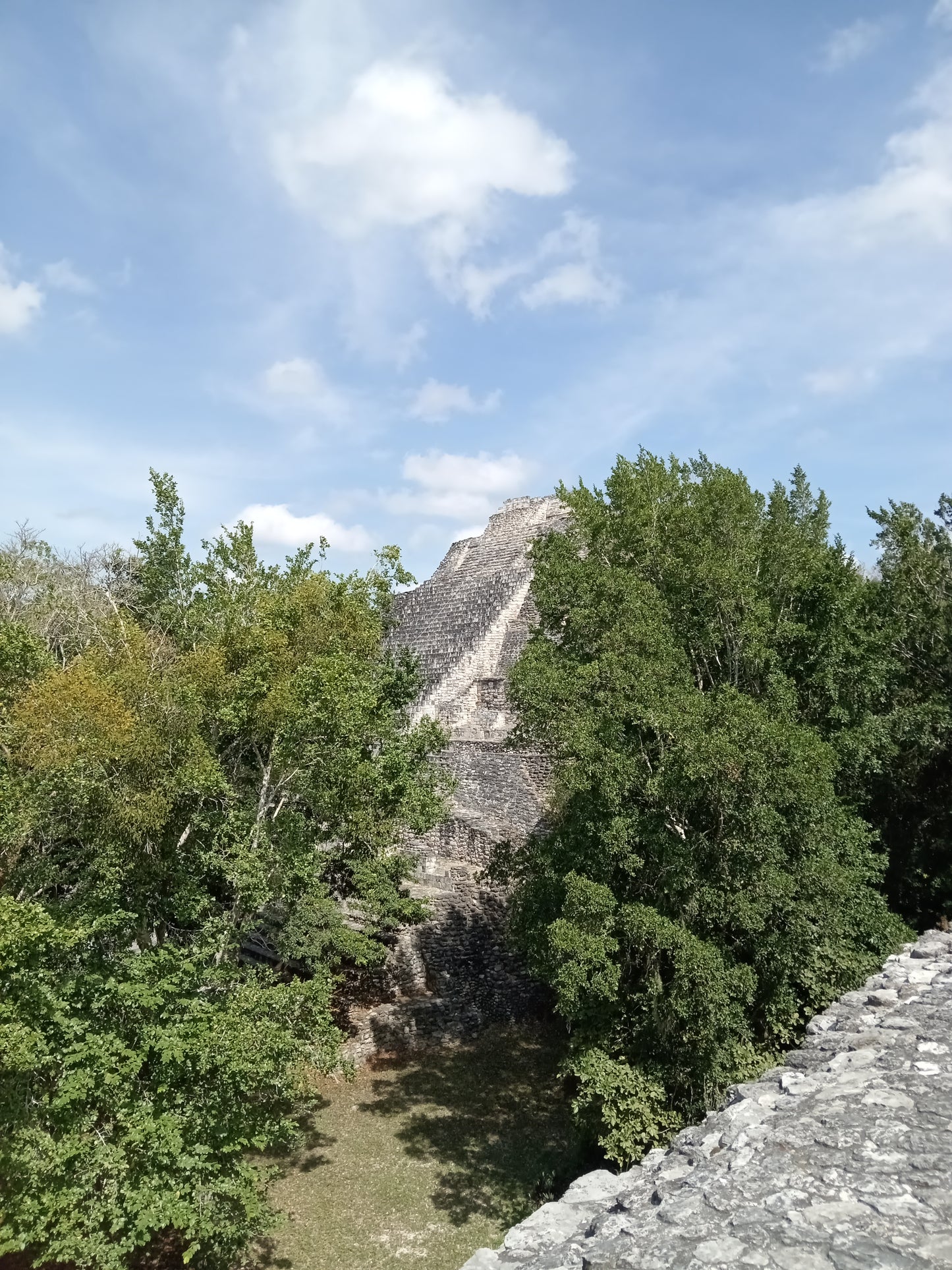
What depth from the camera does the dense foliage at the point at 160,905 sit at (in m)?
7.22

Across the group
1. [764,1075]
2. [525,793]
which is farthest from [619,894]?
[525,793]

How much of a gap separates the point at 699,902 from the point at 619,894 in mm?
948

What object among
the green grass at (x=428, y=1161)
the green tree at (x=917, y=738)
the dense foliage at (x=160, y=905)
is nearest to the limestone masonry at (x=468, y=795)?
the green grass at (x=428, y=1161)

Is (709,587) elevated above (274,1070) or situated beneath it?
elevated above

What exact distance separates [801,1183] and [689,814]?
594 cm

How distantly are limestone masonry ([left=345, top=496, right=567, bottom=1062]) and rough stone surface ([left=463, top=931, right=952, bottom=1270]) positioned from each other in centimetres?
847

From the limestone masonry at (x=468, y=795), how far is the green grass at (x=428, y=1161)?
82 cm

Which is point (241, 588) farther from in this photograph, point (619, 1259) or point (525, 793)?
point (619, 1259)

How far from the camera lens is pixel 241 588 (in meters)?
12.6

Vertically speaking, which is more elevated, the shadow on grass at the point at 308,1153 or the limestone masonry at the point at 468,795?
the limestone masonry at the point at 468,795

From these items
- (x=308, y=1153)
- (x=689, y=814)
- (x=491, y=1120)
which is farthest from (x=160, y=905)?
(x=491, y=1120)

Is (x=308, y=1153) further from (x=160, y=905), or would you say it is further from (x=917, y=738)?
(x=917, y=738)

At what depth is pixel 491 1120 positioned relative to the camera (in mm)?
12094

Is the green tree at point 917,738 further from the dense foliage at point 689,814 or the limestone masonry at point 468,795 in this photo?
the limestone masonry at point 468,795
